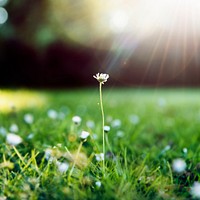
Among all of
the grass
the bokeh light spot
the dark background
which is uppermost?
the bokeh light spot

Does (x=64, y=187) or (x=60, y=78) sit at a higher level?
(x=60, y=78)

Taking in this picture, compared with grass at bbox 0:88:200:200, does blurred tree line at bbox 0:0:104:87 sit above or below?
above

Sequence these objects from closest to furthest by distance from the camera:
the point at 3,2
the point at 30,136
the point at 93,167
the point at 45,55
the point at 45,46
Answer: the point at 93,167, the point at 30,136, the point at 45,46, the point at 45,55, the point at 3,2

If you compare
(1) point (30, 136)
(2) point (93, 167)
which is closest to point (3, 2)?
(1) point (30, 136)

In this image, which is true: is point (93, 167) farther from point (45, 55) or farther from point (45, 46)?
point (45, 55)

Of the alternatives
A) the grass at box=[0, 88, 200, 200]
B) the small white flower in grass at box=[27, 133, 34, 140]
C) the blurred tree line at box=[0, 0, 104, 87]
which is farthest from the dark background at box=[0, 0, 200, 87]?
the small white flower in grass at box=[27, 133, 34, 140]

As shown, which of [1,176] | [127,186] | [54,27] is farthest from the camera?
[54,27]

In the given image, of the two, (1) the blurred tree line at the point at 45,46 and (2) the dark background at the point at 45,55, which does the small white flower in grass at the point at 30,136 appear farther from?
(1) the blurred tree line at the point at 45,46

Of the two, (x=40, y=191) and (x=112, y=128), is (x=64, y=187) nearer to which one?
(x=40, y=191)

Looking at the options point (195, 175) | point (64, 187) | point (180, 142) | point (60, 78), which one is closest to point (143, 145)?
point (180, 142)

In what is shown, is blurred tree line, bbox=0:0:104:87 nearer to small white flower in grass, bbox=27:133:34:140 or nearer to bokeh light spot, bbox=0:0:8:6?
bokeh light spot, bbox=0:0:8:6

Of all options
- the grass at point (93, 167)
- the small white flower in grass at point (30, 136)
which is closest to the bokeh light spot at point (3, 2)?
the grass at point (93, 167)
